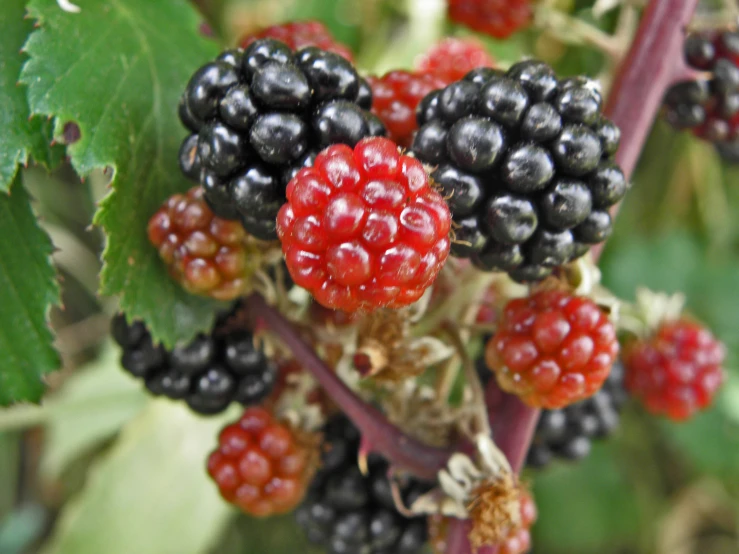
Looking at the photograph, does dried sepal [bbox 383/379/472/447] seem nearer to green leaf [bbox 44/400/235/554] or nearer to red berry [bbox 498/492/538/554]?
red berry [bbox 498/492/538/554]

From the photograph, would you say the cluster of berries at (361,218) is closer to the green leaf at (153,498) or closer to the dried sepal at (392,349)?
the dried sepal at (392,349)

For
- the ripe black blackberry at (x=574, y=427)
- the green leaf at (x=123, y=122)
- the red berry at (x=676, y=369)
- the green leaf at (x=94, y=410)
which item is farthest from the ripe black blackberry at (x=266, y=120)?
the green leaf at (x=94, y=410)

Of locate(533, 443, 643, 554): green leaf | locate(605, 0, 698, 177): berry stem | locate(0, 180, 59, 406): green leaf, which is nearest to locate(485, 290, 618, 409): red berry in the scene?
locate(605, 0, 698, 177): berry stem

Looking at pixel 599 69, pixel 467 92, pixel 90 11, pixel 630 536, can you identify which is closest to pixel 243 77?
pixel 467 92

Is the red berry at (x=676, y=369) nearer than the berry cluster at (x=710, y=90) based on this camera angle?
No

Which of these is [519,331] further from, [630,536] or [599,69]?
[630,536]

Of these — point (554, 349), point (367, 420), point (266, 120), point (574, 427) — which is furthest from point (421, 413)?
point (266, 120)
